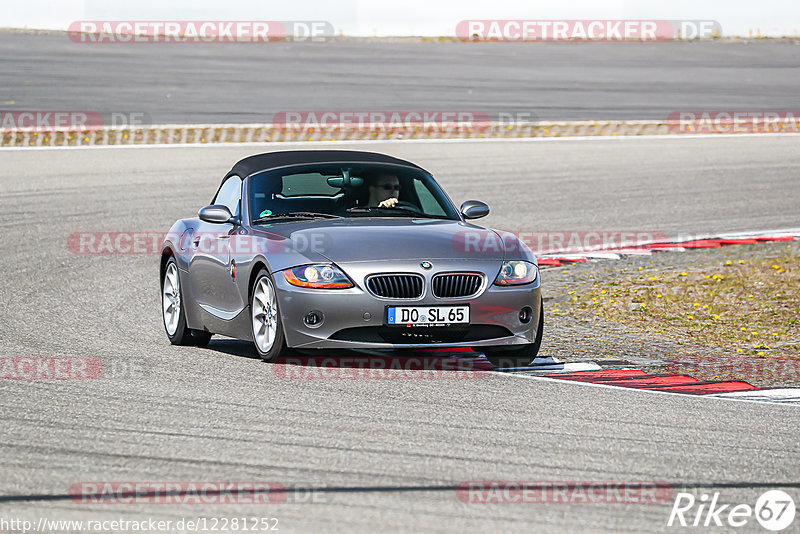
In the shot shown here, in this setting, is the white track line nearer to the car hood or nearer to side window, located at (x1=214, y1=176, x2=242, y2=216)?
side window, located at (x1=214, y1=176, x2=242, y2=216)

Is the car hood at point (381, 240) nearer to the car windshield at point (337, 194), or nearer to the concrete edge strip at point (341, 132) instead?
the car windshield at point (337, 194)

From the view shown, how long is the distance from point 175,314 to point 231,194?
3.29 ft

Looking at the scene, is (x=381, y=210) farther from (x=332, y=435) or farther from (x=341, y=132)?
(x=341, y=132)

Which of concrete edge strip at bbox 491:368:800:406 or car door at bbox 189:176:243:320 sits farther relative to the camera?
car door at bbox 189:176:243:320

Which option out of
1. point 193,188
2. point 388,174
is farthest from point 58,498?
point 193,188

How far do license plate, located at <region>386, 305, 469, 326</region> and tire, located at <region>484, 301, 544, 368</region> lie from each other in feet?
1.57

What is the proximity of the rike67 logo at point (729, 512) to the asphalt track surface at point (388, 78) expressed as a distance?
2038cm

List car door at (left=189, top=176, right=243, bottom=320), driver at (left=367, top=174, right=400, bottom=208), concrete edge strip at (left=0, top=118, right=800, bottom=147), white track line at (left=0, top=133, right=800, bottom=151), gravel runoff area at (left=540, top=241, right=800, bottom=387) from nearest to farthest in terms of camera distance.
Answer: gravel runoff area at (left=540, top=241, right=800, bottom=387) → car door at (left=189, top=176, right=243, bottom=320) → driver at (left=367, top=174, right=400, bottom=208) → white track line at (left=0, top=133, right=800, bottom=151) → concrete edge strip at (left=0, top=118, right=800, bottom=147)

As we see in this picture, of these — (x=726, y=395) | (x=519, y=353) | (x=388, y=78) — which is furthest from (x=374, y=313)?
(x=388, y=78)

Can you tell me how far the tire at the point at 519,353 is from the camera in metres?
8.73

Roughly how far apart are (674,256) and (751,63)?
27041 millimetres

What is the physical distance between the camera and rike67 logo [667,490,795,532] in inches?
198

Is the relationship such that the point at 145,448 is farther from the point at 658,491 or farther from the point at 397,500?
the point at 658,491

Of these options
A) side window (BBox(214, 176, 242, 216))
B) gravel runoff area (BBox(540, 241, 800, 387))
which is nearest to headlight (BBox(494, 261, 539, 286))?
gravel runoff area (BBox(540, 241, 800, 387))
